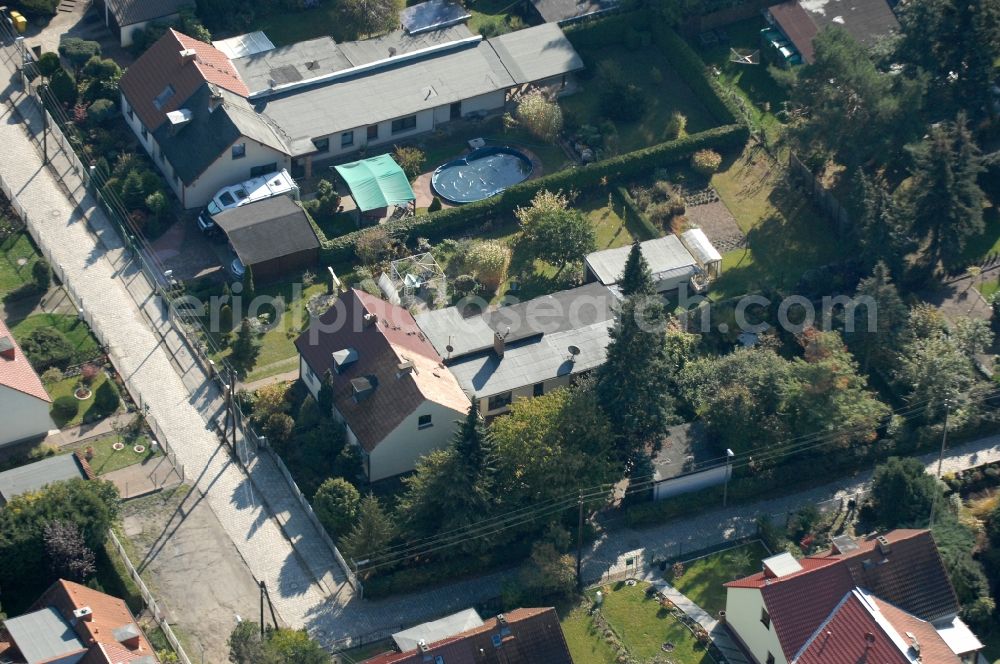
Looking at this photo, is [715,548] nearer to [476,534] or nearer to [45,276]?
[476,534]

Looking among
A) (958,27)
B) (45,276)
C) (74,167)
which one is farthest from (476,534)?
(958,27)

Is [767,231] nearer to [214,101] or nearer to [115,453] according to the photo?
[214,101]

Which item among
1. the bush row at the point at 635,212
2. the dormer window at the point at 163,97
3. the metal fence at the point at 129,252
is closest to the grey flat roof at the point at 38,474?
the metal fence at the point at 129,252

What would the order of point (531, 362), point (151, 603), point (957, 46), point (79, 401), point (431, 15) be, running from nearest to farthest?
1. point (151, 603)
2. point (79, 401)
3. point (531, 362)
4. point (957, 46)
5. point (431, 15)

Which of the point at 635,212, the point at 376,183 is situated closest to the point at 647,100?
the point at 635,212

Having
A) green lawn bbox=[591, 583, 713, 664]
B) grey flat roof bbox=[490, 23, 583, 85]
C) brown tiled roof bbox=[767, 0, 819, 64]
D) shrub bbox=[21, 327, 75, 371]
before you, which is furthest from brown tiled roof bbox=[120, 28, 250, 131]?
green lawn bbox=[591, 583, 713, 664]

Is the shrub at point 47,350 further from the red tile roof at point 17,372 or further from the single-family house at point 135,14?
the single-family house at point 135,14
